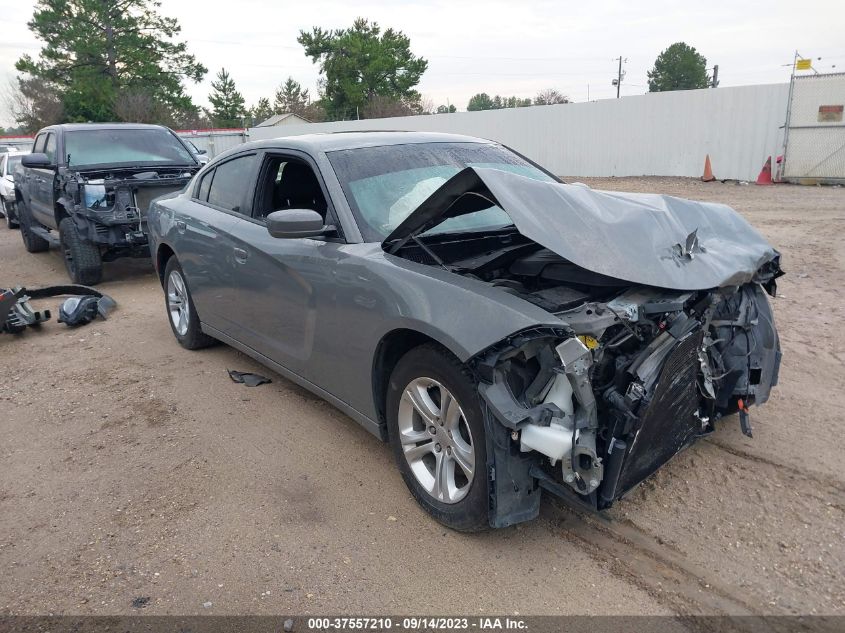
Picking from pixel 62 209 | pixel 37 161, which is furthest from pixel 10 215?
pixel 62 209

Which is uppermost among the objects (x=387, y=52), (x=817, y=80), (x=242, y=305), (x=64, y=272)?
(x=387, y=52)

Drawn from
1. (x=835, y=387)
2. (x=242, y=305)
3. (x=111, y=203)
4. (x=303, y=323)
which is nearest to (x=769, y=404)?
(x=835, y=387)

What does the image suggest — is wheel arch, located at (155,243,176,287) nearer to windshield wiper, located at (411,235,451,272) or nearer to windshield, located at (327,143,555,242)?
windshield, located at (327,143,555,242)

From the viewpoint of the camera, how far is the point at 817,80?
15539 millimetres

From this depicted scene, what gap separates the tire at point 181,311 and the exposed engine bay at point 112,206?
2.60 metres

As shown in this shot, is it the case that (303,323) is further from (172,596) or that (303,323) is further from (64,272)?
(64,272)

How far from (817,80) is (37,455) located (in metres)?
17.8

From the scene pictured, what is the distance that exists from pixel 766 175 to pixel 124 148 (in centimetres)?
1521

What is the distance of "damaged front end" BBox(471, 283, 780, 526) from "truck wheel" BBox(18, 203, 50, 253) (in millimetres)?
10551

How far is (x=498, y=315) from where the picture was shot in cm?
261

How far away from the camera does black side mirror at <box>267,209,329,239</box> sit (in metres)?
3.35

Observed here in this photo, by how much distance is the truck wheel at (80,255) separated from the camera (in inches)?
318

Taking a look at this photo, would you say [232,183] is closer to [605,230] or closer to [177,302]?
[177,302]

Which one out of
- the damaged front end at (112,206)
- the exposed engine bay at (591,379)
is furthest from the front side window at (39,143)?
the exposed engine bay at (591,379)
